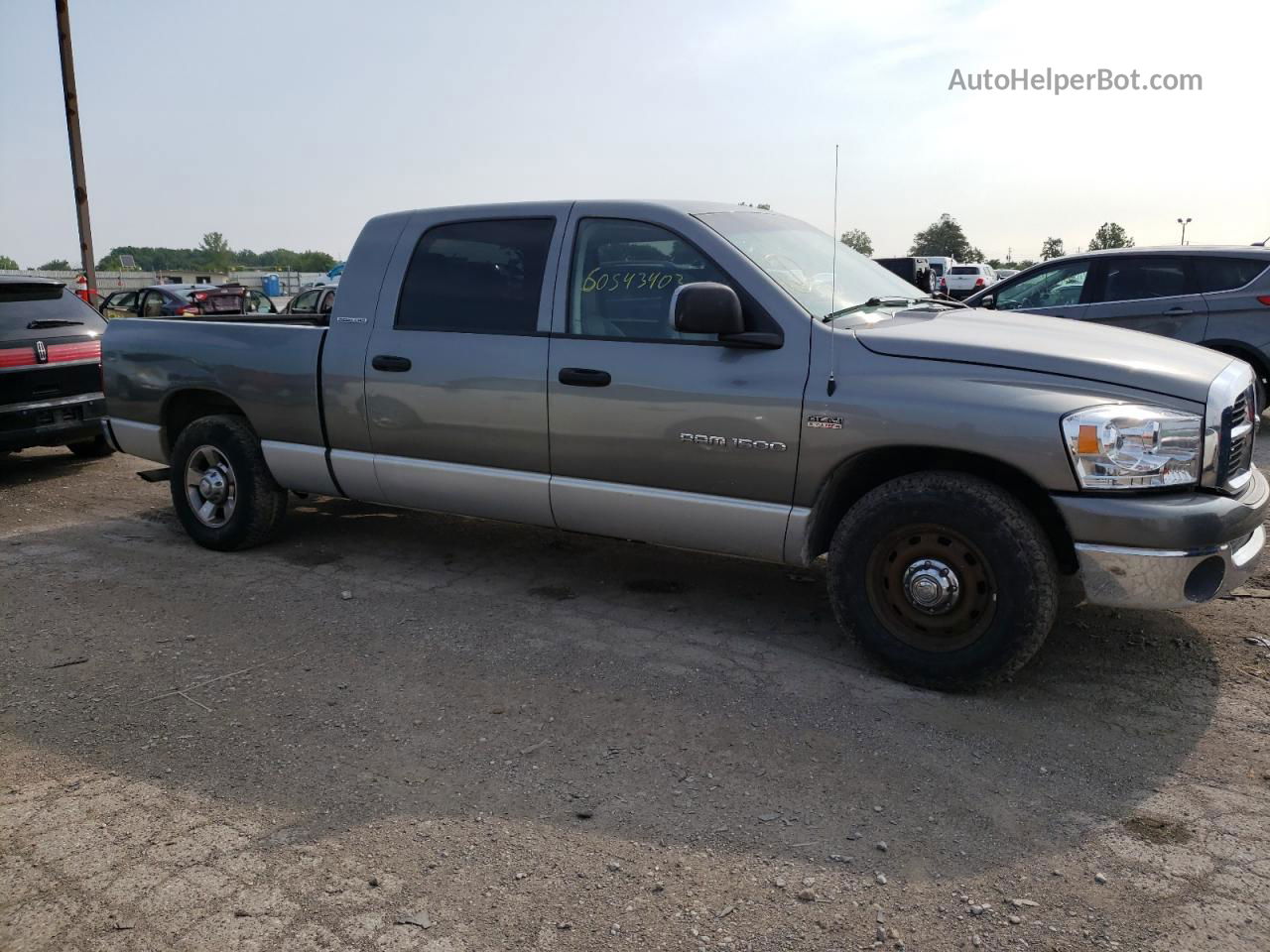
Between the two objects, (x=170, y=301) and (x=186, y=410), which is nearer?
(x=186, y=410)

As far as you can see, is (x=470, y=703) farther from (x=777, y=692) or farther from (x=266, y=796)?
(x=777, y=692)

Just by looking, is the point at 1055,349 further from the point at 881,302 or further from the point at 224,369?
the point at 224,369

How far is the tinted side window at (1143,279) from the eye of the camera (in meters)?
9.08

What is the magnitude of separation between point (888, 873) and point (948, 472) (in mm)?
1619

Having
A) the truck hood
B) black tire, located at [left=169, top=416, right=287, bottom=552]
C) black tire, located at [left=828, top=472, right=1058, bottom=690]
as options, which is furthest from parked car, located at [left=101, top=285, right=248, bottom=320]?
black tire, located at [left=828, top=472, right=1058, bottom=690]

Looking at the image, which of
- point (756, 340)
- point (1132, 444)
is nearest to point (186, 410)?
point (756, 340)

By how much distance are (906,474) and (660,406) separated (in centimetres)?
109

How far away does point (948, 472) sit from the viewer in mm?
3869

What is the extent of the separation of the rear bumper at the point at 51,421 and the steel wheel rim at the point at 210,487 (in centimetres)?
201

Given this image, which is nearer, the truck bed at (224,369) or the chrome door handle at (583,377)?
the chrome door handle at (583,377)

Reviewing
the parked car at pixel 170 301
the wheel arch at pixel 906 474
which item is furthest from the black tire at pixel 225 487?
the parked car at pixel 170 301

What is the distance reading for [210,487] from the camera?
236 inches

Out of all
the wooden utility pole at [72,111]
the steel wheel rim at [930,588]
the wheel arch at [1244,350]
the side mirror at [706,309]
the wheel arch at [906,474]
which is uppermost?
the wooden utility pole at [72,111]

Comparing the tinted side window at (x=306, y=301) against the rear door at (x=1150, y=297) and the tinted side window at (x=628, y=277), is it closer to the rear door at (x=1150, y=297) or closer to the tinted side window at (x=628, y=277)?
the rear door at (x=1150, y=297)
